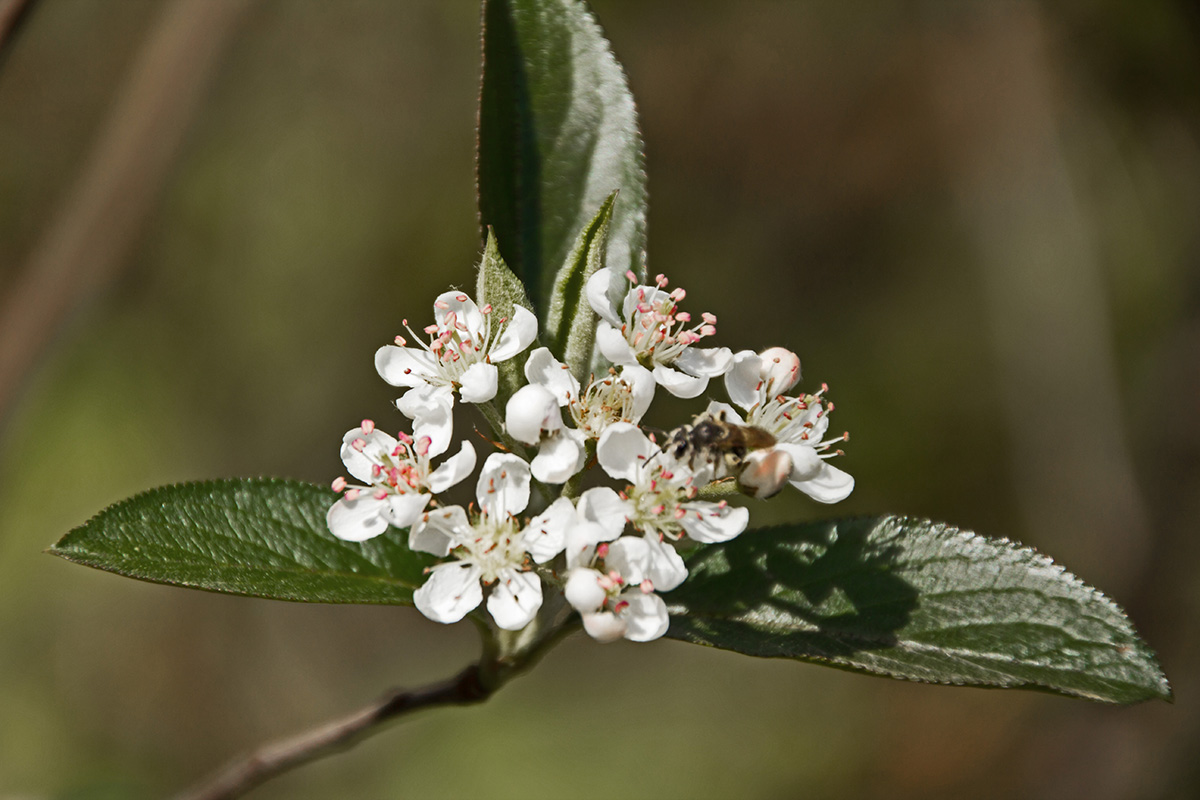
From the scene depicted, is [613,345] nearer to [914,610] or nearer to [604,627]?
[604,627]

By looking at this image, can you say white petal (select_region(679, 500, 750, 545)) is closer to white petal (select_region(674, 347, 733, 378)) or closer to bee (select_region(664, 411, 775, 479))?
bee (select_region(664, 411, 775, 479))

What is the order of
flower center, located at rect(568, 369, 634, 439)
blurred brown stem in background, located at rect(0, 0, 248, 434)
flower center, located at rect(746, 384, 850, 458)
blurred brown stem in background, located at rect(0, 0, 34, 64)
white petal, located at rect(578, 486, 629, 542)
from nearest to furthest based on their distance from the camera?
1. blurred brown stem in background, located at rect(0, 0, 34, 64)
2. white petal, located at rect(578, 486, 629, 542)
3. flower center, located at rect(568, 369, 634, 439)
4. flower center, located at rect(746, 384, 850, 458)
5. blurred brown stem in background, located at rect(0, 0, 248, 434)

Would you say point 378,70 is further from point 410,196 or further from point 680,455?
point 680,455

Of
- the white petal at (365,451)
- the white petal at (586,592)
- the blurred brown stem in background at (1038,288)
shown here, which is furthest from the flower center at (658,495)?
the blurred brown stem in background at (1038,288)

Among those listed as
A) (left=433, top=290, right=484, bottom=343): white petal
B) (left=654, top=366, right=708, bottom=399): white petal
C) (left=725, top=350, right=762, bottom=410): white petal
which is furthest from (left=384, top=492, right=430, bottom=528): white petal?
(left=725, top=350, right=762, bottom=410): white petal

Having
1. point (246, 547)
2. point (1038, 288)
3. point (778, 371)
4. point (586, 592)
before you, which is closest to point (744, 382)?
point (778, 371)

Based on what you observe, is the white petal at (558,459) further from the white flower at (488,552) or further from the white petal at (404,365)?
the white petal at (404,365)
